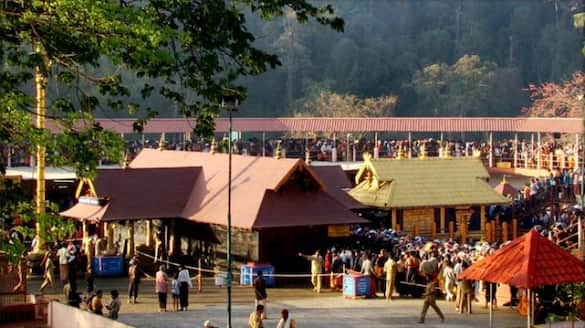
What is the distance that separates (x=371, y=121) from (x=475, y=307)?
34.2m

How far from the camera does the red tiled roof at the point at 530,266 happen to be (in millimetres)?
21250

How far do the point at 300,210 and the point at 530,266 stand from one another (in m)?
9.90

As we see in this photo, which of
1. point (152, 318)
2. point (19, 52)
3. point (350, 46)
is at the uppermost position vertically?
point (350, 46)

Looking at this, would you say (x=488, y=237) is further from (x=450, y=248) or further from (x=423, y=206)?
(x=450, y=248)

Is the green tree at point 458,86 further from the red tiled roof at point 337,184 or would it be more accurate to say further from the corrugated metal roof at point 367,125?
the red tiled roof at point 337,184

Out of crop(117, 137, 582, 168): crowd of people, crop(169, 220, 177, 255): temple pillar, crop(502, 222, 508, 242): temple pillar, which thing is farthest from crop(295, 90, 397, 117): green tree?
crop(169, 220, 177, 255): temple pillar

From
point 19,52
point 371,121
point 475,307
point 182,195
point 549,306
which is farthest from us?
point 371,121

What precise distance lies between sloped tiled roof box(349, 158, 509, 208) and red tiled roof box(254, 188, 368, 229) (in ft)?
20.4

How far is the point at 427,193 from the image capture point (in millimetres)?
38000

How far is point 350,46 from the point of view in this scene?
291 ft

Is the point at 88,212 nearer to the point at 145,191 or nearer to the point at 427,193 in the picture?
the point at 145,191

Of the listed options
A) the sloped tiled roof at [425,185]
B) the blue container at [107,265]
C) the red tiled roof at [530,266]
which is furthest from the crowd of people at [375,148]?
the red tiled roof at [530,266]

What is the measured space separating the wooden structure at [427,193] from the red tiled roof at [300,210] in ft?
20.4

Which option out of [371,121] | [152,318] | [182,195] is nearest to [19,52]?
[152,318]
